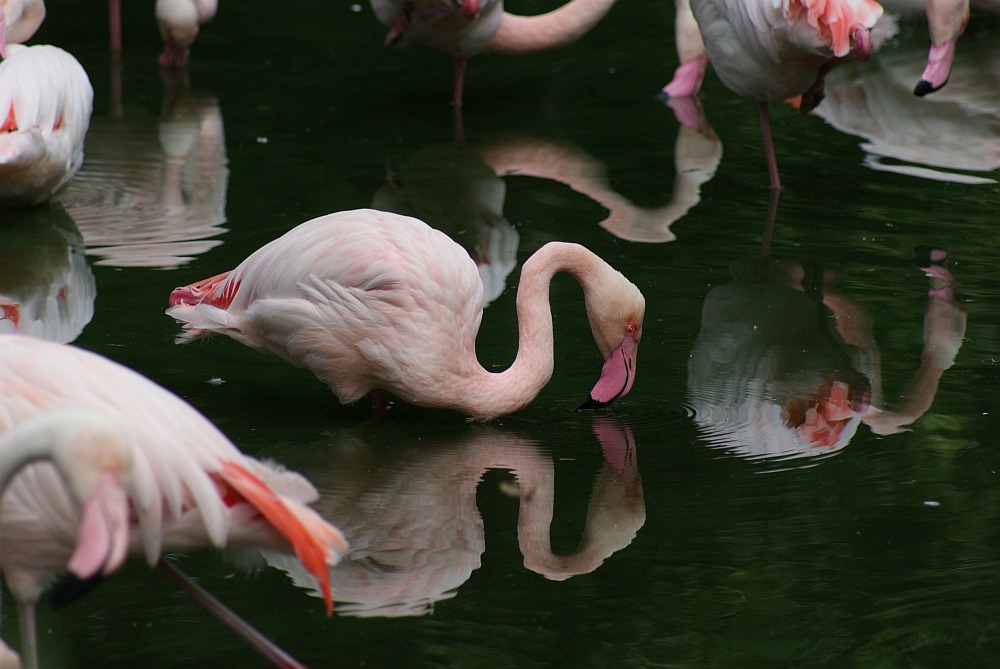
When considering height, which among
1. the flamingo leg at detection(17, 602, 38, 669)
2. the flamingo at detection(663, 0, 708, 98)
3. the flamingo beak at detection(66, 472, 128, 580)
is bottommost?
the flamingo at detection(663, 0, 708, 98)

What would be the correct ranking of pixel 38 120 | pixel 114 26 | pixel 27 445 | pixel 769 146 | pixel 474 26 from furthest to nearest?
pixel 114 26 < pixel 474 26 < pixel 769 146 < pixel 38 120 < pixel 27 445

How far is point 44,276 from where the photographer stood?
5.27m

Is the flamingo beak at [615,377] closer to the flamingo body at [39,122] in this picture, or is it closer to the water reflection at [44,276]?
the water reflection at [44,276]

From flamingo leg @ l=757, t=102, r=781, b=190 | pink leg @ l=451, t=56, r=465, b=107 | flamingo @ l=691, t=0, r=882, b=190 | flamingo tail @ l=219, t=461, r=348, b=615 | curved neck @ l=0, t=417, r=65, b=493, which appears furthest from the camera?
pink leg @ l=451, t=56, r=465, b=107

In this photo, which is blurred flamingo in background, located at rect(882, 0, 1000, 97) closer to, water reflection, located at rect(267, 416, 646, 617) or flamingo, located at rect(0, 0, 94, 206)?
water reflection, located at rect(267, 416, 646, 617)

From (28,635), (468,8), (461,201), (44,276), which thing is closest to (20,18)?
(44,276)

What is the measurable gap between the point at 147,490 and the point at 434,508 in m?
1.20

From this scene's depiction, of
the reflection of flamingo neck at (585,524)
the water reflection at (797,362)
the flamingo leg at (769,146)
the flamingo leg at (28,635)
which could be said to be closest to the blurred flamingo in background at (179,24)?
the flamingo leg at (769,146)

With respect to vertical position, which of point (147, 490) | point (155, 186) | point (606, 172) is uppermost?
point (147, 490)

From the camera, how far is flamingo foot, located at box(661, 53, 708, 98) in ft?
27.1

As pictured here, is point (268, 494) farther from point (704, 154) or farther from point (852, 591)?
point (704, 154)

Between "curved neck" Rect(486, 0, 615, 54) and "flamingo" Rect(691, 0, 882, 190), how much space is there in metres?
2.16

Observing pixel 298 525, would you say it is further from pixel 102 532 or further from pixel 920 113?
pixel 920 113

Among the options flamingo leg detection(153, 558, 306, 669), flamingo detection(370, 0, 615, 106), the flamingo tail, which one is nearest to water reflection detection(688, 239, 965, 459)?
the flamingo tail
